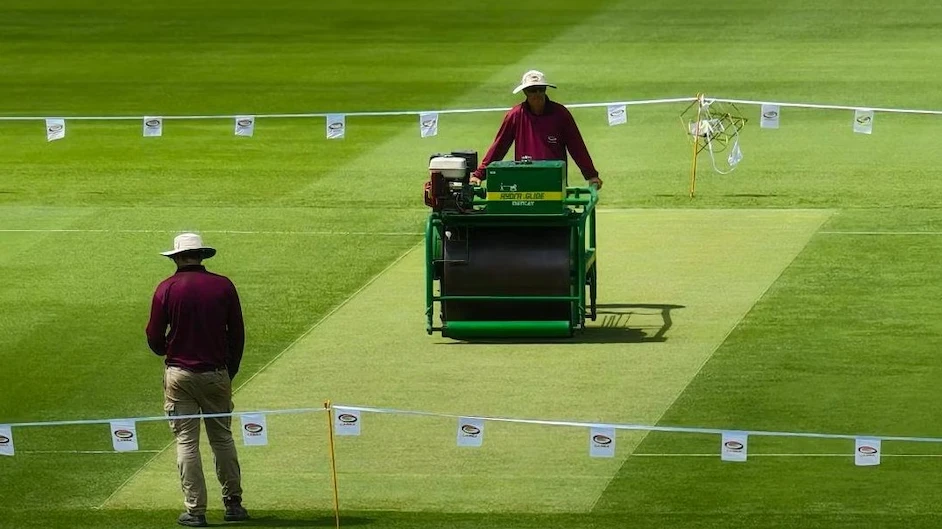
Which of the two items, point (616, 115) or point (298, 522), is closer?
point (298, 522)

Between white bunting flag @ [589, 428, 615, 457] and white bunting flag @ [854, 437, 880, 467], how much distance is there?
148 cm

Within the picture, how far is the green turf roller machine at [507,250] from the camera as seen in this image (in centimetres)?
1712

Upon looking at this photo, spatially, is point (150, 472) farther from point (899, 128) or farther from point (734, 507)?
point (899, 128)

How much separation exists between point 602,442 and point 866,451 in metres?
1.61

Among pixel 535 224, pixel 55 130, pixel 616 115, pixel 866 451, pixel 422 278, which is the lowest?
pixel 866 451

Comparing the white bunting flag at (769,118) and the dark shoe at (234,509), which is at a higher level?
the white bunting flag at (769,118)

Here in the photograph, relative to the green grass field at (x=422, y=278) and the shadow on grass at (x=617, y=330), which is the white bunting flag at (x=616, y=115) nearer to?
the green grass field at (x=422, y=278)

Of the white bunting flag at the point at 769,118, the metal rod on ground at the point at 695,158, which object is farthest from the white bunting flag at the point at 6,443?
the metal rod on ground at the point at 695,158

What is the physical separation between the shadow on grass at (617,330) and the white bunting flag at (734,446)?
531 cm

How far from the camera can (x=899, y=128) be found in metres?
30.8

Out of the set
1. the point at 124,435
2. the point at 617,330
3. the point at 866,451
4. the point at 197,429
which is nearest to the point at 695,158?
the point at 617,330

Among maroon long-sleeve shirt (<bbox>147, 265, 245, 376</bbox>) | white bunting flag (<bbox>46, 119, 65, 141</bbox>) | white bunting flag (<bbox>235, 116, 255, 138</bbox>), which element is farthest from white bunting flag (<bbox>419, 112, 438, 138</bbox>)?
maroon long-sleeve shirt (<bbox>147, 265, 245, 376</bbox>)

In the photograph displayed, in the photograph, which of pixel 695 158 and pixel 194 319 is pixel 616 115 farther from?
pixel 194 319

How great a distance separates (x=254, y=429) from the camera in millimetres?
12484
